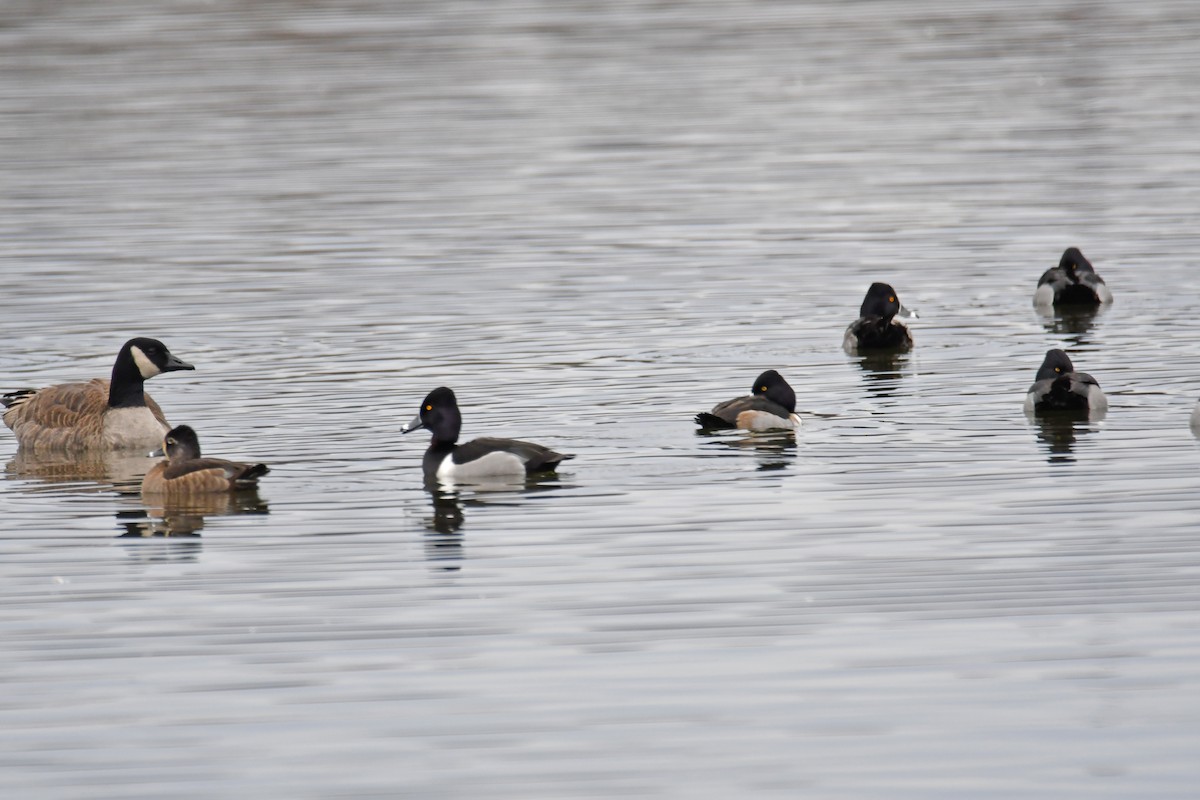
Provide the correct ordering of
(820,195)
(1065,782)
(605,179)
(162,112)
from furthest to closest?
(162,112), (605,179), (820,195), (1065,782)

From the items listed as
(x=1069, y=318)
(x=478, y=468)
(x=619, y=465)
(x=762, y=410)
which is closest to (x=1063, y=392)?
(x=762, y=410)

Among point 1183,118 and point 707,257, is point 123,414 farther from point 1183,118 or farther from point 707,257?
point 1183,118

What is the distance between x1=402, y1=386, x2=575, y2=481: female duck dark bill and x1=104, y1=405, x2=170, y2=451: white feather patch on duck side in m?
3.33

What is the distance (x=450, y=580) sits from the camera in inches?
554

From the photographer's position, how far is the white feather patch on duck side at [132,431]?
774 inches

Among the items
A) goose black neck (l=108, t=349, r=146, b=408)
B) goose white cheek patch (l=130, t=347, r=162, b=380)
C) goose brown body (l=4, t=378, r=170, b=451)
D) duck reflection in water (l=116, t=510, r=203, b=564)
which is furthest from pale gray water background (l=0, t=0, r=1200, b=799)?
goose black neck (l=108, t=349, r=146, b=408)

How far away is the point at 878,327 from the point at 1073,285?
3257mm

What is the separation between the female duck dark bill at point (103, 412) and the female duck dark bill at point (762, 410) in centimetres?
516

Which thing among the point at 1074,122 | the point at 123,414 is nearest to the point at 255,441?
the point at 123,414

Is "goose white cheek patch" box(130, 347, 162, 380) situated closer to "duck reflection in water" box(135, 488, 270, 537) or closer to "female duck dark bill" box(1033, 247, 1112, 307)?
"duck reflection in water" box(135, 488, 270, 537)

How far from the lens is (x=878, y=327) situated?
74.5ft

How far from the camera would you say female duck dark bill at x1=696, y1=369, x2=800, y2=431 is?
18.7 m

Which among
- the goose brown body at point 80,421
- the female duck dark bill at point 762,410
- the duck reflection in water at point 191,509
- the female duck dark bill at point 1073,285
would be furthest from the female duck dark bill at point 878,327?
the duck reflection in water at point 191,509

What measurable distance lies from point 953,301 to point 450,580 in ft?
43.7
